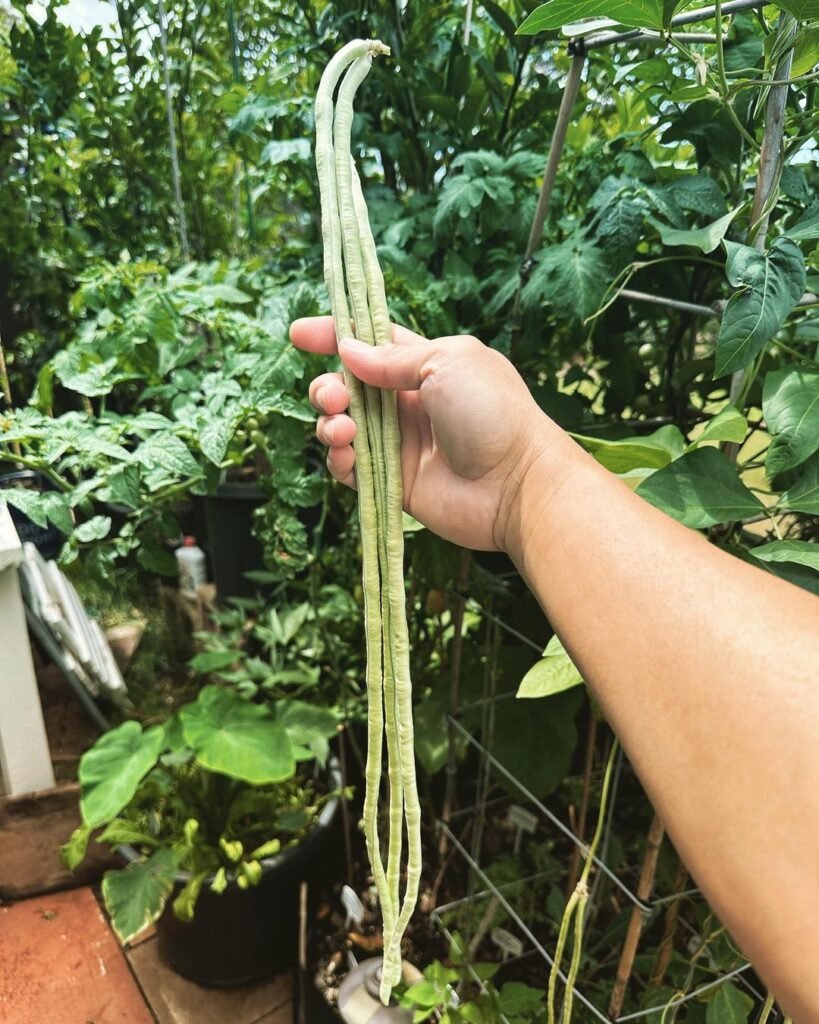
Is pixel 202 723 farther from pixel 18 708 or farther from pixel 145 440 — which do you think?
pixel 145 440

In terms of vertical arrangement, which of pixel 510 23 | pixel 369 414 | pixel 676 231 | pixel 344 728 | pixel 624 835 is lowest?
pixel 624 835

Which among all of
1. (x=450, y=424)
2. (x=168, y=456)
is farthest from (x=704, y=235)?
(x=168, y=456)

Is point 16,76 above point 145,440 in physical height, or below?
above

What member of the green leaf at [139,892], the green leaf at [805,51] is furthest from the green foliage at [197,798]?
the green leaf at [805,51]

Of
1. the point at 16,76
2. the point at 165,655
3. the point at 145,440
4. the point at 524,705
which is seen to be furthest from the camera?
the point at 165,655

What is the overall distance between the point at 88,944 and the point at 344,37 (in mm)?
1618

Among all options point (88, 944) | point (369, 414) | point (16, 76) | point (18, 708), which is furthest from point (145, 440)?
point (16, 76)

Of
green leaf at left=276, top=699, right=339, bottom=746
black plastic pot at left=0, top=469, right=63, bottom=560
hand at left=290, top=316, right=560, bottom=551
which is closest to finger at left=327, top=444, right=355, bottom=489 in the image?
hand at left=290, top=316, right=560, bottom=551

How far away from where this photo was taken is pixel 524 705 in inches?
43.2

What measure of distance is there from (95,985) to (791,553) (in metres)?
1.34

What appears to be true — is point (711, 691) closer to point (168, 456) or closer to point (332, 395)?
point (332, 395)

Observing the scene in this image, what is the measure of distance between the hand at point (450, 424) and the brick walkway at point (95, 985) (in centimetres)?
100

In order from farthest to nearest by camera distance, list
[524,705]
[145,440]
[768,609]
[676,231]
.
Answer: [524,705] < [145,440] < [676,231] < [768,609]

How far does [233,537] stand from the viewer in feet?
5.81
